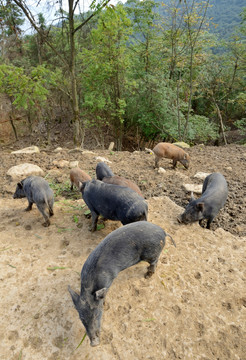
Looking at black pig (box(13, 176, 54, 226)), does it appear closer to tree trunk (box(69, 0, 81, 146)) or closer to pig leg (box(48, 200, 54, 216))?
pig leg (box(48, 200, 54, 216))

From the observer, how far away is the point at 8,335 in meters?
2.53

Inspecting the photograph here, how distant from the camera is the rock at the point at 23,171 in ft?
20.2

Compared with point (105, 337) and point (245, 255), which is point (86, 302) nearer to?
point (105, 337)

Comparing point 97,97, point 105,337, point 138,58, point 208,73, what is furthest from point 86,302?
point 208,73

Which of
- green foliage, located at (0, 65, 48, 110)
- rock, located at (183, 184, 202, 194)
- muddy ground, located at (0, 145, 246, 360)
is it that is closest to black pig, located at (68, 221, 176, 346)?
muddy ground, located at (0, 145, 246, 360)

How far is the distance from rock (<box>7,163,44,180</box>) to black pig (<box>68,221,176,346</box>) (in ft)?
14.1

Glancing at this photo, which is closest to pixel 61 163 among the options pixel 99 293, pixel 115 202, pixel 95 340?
pixel 115 202

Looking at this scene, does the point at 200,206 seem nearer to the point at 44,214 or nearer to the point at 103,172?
the point at 103,172

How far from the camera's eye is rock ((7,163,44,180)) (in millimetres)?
6164

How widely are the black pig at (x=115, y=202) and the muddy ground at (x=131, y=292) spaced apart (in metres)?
0.55

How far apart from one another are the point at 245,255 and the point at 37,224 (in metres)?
3.76

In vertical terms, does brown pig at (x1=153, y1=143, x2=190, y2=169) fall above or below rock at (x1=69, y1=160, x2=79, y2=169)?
above

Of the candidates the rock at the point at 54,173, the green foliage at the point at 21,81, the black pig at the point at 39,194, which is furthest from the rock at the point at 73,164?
the green foliage at the point at 21,81

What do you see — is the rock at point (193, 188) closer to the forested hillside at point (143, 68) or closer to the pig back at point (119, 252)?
the pig back at point (119, 252)
